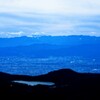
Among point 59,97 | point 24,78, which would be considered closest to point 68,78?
point 24,78

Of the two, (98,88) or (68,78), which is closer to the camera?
(98,88)

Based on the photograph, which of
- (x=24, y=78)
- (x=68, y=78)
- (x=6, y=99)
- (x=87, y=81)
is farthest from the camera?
(x=24, y=78)

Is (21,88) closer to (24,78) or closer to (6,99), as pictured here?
(6,99)

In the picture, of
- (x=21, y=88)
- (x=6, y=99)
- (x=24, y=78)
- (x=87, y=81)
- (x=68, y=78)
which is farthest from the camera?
(x=24, y=78)

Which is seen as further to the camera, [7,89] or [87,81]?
[87,81]

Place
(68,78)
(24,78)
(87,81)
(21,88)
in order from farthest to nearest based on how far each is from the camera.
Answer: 1. (24,78)
2. (68,78)
3. (87,81)
4. (21,88)

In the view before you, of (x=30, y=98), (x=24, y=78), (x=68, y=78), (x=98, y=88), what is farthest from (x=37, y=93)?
(x=24, y=78)

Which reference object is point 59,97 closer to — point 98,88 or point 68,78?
point 98,88

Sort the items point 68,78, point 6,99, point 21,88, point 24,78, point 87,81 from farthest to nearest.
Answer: point 24,78, point 68,78, point 87,81, point 21,88, point 6,99
